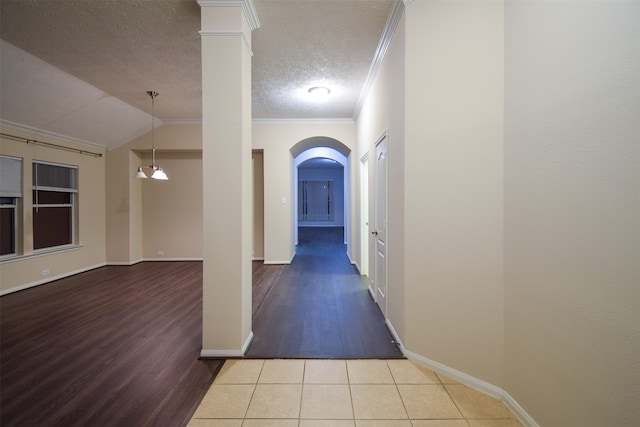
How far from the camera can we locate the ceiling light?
4.11 m

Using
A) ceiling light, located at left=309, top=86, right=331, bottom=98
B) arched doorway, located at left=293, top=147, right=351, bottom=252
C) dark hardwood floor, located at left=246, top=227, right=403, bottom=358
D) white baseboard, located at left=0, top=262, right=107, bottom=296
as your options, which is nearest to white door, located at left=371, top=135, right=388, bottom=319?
dark hardwood floor, located at left=246, top=227, right=403, bottom=358

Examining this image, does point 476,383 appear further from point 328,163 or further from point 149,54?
point 328,163

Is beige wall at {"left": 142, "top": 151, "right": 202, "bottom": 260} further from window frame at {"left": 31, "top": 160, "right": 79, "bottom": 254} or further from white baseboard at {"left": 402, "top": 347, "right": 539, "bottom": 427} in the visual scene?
white baseboard at {"left": 402, "top": 347, "right": 539, "bottom": 427}

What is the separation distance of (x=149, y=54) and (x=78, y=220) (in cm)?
378

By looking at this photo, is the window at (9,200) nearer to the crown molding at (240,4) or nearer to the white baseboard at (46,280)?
the white baseboard at (46,280)

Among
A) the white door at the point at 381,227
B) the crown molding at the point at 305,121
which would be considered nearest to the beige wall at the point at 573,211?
the white door at the point at 381,227

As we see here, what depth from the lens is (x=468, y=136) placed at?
2.03 meters

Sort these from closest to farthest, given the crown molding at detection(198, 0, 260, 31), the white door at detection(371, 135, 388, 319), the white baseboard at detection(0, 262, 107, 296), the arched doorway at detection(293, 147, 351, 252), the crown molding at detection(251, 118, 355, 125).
A: the crown molding at detection(198, 0, 260, 31) → the white door at detection(371, 135, 388, 319) → the white baseboard at detection(0, 262, 107, 296) → the crown molding at detection(251, 118, 355, 125) → the arched doorway at detection(293, 147, 351, 252)

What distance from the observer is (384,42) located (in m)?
2.89

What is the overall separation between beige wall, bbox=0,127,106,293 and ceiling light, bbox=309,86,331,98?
4.35 metres

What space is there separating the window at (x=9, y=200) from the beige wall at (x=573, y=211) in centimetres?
617

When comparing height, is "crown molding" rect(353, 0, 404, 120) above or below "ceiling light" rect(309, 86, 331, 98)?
below

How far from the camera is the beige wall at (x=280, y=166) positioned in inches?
223

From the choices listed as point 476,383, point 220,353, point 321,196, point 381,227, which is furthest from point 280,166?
point 321,196
